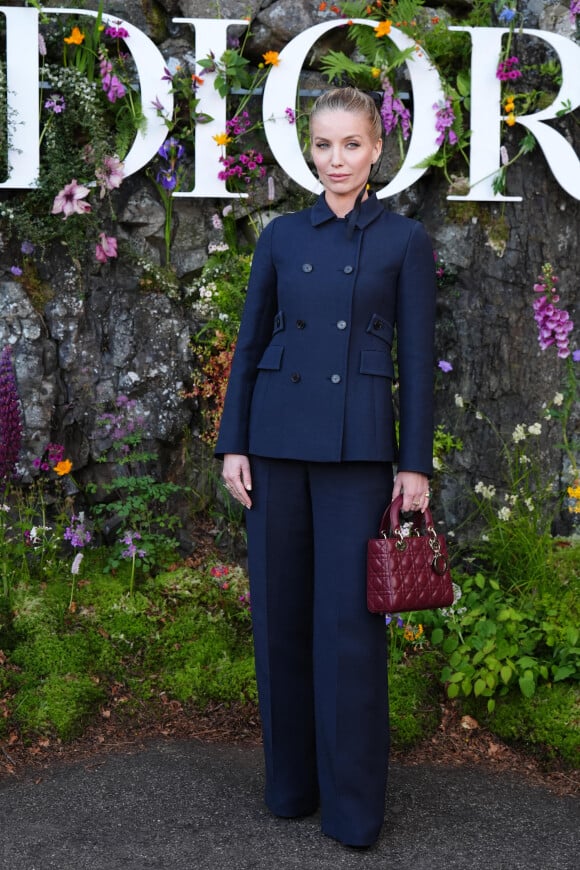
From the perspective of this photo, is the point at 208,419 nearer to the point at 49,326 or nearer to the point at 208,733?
the point at 49,326

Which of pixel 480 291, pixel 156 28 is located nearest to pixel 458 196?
pixel 480 291

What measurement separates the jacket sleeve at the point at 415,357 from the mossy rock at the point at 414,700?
4.68 ft

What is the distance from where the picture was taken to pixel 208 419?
189 inches

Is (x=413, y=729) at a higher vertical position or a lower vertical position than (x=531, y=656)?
lower

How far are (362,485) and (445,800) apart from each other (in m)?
1.24

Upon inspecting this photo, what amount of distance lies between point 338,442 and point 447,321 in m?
2.19

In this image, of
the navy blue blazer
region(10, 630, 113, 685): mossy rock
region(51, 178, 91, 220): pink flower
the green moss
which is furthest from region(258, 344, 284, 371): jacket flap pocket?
region(51, 178, 91, 220): pink flower

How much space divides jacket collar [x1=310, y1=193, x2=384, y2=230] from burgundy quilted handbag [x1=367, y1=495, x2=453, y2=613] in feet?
2.86

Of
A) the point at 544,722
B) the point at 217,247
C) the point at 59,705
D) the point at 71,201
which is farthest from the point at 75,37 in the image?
the point at 544,722

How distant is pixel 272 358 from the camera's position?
289 centimetres

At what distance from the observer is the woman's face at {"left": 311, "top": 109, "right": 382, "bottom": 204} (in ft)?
9.05

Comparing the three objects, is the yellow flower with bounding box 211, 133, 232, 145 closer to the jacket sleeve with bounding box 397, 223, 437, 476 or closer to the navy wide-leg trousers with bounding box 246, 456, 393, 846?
the jacket sleeve with bounding box 397, 223, 437, 476

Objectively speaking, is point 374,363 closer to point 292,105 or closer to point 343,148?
point 343,148

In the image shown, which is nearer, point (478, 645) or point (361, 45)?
point (478, 645)
